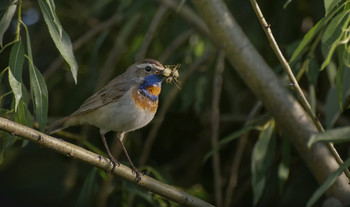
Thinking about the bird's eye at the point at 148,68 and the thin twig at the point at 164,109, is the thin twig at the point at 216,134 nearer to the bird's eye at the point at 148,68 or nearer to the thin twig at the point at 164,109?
the thin twig at the point at 164,109

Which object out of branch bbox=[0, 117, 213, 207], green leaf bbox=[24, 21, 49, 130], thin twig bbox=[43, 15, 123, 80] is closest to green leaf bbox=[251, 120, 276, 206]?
branch bbox=[0, 117, 213, 207]

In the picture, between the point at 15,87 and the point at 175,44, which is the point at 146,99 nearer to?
the point at 175,44

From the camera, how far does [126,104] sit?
442 centimetres

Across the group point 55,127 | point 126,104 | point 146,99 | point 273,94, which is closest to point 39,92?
point 126,104

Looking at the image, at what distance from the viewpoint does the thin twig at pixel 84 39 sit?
546 cm

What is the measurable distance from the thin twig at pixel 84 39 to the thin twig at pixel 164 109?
0.97 m

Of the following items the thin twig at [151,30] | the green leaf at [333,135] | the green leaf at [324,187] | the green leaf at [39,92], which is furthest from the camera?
the thin twig at [151,30]

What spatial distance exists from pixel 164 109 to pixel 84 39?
3.95ft

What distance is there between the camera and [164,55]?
5.46 metres

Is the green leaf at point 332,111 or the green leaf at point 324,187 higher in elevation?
the green leaf at point 324,187

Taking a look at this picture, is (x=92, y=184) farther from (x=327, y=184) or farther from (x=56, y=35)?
(x=327, y=184)

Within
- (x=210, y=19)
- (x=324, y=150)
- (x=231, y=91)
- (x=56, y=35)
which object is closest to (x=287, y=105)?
(x=324, y=150)

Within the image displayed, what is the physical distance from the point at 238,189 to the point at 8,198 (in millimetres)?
2579

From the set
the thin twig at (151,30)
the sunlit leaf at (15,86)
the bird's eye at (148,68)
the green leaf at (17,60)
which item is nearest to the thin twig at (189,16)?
the thin twig at (151,30)
